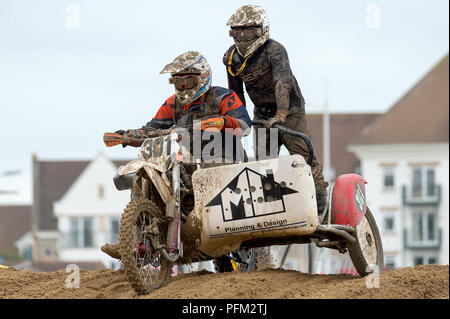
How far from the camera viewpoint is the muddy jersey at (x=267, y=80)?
10520 millimetres

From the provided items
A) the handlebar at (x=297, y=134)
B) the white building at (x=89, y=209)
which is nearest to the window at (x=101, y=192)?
the white building at (x=89, y=209)

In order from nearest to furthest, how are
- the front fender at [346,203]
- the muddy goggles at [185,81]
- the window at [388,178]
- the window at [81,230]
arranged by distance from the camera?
the muddy goggles at [185,81] < the front fender at [346,203] < the window at [388,178] < the window at [81,230]

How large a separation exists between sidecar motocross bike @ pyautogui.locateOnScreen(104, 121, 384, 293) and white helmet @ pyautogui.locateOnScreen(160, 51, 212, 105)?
0.57m

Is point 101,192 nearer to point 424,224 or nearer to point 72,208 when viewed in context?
point 72,208

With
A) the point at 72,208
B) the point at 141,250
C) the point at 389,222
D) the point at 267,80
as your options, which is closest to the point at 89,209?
the point at 72,208

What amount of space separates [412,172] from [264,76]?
2213 inches

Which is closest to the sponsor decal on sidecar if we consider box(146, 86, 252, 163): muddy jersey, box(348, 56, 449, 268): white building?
box(146, 86, 252, 163): muddy jersey

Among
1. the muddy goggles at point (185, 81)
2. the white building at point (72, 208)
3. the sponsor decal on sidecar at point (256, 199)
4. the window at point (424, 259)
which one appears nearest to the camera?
A: the sponsor decal on sidecar at point (256, 199)

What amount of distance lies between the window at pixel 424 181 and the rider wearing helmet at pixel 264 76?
55.8m

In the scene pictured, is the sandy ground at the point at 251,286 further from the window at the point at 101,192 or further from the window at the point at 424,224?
the window at the point at 101,192

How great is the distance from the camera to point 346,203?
1042 centimetres

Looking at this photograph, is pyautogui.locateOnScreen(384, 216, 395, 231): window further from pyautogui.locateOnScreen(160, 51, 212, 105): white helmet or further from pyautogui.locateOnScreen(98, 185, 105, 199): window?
pyautogui.locateOnScreen(160, 51, 212, 105): white helmet

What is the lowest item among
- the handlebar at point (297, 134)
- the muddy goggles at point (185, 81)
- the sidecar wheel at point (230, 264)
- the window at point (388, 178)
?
the window at point (388, 178)
